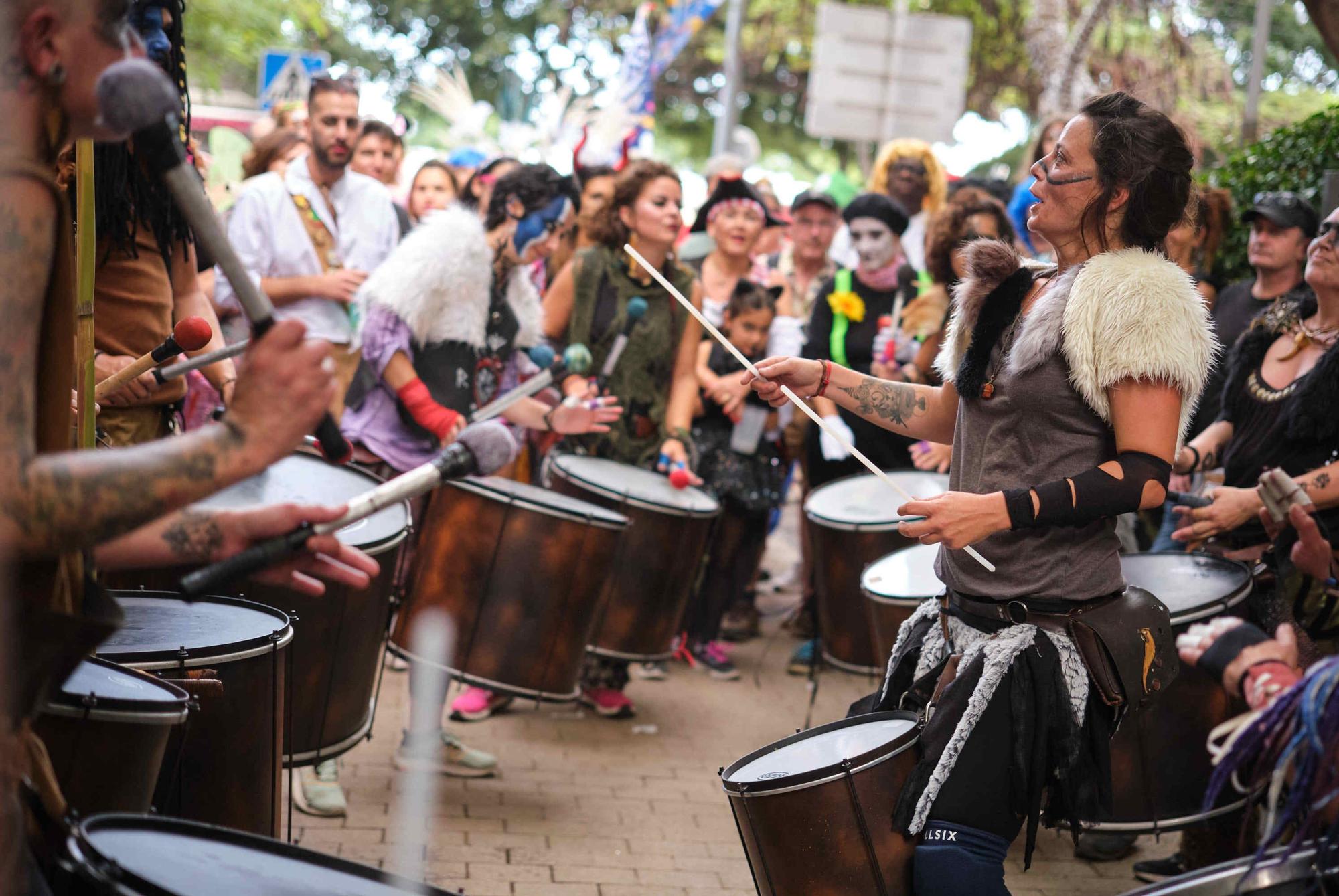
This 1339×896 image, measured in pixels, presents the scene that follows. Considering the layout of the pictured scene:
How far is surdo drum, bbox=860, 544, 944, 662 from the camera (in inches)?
170

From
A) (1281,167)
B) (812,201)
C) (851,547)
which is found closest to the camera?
(851,547)

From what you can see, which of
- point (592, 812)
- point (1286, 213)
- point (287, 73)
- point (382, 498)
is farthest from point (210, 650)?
point (287, 73)

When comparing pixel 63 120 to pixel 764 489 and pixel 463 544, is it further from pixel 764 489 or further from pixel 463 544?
pixel 764 489

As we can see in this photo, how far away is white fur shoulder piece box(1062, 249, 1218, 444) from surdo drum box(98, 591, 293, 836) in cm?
179

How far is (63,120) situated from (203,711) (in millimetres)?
1475

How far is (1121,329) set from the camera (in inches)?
106

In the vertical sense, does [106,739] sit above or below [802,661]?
above

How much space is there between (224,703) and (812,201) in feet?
18.7

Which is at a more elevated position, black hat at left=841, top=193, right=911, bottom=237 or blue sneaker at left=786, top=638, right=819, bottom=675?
black hat at left=841, top=193, right=911, bottom=237

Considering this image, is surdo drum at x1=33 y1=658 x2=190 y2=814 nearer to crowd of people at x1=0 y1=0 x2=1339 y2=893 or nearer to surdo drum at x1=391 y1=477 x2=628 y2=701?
crowd of people at x1=0 y1=0 x2=1339 y2=893

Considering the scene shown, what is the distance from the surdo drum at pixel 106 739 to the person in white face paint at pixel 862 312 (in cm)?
485

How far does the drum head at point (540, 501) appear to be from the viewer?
456 centimetres

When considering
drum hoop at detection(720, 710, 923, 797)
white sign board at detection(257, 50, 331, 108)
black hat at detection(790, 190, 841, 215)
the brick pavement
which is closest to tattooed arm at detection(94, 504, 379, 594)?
drum hoop at detection(720, 710, 923, 797)

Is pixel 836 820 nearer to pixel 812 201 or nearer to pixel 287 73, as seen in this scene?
pixel 812 201
